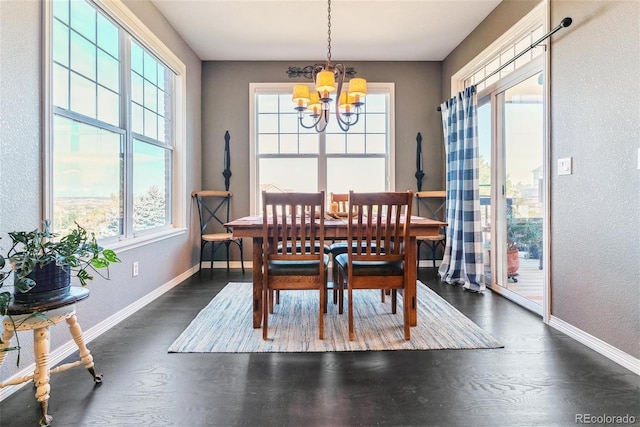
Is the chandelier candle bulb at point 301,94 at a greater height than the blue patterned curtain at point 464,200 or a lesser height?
greater

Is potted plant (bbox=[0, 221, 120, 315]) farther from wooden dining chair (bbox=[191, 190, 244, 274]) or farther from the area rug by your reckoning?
wooden dining chair (bbox=[191, 190, 244, 274])

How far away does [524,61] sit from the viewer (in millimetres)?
2756

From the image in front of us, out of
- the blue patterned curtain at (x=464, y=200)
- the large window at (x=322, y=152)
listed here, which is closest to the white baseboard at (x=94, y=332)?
the large window at (x=322, y=152)

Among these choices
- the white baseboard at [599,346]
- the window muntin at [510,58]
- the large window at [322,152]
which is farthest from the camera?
the large window at [322,152]

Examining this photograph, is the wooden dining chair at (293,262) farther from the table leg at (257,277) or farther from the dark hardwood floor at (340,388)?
the dark hardwood floor at (340,388)

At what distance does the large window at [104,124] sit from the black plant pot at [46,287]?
0.58 metres

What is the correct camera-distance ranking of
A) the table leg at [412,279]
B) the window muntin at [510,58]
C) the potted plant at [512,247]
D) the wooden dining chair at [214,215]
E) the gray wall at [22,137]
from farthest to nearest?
the wooden dining chair at [214,215] → the potted plant at [512,247] → the window muntin at [510,58] → the table leg at [412,279] → the gray wall at [22,137]

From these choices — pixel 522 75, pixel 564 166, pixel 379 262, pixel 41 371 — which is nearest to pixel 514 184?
pixel 564 166

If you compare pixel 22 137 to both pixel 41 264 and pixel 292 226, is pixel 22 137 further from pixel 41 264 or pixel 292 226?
pixel 292 226

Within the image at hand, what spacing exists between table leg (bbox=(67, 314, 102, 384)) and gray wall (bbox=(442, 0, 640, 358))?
2886mm

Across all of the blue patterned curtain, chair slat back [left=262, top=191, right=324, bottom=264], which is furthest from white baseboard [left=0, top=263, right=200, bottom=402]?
the blue patterned curtain

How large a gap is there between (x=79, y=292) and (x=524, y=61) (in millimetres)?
3602

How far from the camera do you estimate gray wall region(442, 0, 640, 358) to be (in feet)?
5.74

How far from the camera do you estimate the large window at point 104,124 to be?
2027 millimetres
